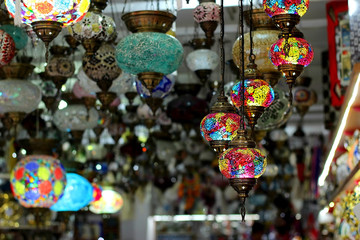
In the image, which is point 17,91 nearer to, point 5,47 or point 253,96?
point 5,47

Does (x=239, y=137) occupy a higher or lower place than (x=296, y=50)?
lower

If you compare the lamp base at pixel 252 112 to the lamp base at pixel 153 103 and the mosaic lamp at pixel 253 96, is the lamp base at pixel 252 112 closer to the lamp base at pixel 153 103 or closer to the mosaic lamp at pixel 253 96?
the mosaic lamp at pixel 253 96

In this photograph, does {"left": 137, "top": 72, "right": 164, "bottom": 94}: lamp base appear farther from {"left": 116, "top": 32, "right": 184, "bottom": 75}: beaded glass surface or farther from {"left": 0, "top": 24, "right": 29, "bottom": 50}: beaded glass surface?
{"left": 0, "top": 24, "right": 29, "bottom": 50}: beaded glass surface

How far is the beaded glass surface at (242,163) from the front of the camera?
3.44 metres

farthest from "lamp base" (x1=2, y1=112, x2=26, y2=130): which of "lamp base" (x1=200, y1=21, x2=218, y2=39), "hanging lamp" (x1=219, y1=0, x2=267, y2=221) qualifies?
"hanging lamp" (x1=219, y1=0, x2=267, y2=221)

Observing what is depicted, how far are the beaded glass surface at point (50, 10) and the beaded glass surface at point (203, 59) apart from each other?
221 centimetres

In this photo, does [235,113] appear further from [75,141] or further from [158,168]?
[158,168]

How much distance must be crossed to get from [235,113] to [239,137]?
40 centimetres

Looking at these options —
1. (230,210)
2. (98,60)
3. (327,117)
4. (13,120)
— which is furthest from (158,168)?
(230,210)

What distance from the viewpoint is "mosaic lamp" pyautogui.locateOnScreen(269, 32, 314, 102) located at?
11.6ft

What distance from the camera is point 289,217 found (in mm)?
12227

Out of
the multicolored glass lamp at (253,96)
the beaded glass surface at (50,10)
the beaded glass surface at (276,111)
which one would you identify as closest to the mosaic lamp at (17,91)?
the beaded glass surface at (276,111)

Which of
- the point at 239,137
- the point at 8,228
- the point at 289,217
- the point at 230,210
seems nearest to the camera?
the point at 239,137

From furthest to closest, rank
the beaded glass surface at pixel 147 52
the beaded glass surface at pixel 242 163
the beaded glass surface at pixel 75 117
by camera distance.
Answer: the beaded glass surface at pixel 75 117, the beaded glass surface at pixel 147 52, the beaded glass surface at pixel 242 163
